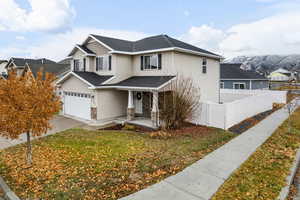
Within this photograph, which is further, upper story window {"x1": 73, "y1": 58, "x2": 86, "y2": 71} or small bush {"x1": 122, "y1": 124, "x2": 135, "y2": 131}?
upper story window {"x1": 73, "y1": 58, "x2": 86, "y2": 71}

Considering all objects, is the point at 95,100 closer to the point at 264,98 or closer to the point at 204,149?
the point at 204,149

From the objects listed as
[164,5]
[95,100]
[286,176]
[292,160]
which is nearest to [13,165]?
[95,100]

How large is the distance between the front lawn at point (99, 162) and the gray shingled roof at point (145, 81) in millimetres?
3916

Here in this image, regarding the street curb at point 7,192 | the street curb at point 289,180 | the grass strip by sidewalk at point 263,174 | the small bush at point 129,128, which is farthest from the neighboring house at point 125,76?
the street curb at point 7,192

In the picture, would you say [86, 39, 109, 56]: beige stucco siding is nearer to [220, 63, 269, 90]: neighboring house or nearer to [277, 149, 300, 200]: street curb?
[277, 149, 300, 200]: street curb

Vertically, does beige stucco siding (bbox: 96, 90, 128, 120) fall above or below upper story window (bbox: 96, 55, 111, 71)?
below

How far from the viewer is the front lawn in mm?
5527

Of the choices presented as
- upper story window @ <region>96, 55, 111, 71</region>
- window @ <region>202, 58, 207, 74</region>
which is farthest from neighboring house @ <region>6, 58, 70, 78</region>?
window @ <region>202, 58, 207, 74</region>

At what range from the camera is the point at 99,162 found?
24.2 feet

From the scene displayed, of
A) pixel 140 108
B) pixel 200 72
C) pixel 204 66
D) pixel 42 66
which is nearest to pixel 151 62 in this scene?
pixel 140 108

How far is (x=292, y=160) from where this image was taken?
7.56 meters

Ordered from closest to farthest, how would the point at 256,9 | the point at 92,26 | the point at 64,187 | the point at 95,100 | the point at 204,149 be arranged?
the point at 64,187, the point at 204,149, the point at 95,100, the point at 256,9, the point at 92,26

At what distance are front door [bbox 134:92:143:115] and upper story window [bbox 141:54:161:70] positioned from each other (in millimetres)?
2421

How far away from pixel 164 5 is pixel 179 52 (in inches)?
272
